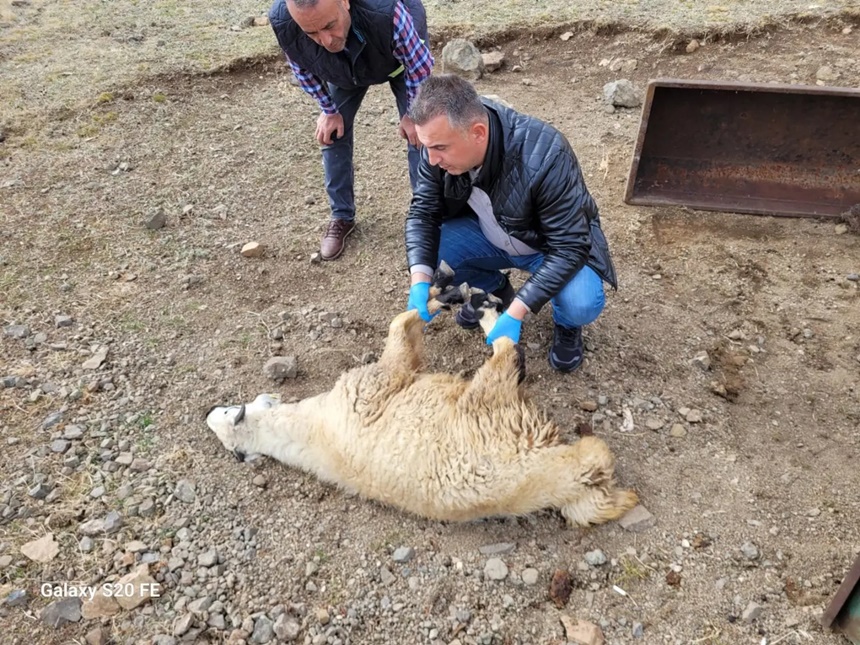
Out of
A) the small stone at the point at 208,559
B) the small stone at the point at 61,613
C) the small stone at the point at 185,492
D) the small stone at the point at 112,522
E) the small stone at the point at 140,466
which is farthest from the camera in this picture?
the small stone at the point at 140,466

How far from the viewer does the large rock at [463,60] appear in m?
7.52

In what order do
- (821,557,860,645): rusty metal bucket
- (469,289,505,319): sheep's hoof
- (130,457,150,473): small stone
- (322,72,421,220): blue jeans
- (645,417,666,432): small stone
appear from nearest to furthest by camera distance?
(821,557,860,645): rusty metal bucket < (130,457,150,473): small stone < (645,417,666,432): small stone < (469,289,505,319): sheep's hoof < (322,72,421,220): blue jeans

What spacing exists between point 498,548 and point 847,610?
151cm

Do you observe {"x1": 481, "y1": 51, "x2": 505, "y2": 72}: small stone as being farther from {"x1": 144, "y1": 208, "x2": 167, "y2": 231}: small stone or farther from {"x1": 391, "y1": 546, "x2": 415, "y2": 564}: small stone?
{"x1": 391, "y1": 546, "x2": 415, "y2": 564}: small stone

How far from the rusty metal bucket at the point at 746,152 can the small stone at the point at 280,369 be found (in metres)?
3.32

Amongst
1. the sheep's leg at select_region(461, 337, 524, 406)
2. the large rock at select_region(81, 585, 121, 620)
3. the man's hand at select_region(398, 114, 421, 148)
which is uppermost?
the man's hand at select_region(398, 114, 421, 148)

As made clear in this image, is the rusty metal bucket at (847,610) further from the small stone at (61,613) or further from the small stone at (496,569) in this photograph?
the small stone at (61,613)

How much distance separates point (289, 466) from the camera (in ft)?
11.5

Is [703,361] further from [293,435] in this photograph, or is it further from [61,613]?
[61,613]

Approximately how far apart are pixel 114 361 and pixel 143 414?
606mm

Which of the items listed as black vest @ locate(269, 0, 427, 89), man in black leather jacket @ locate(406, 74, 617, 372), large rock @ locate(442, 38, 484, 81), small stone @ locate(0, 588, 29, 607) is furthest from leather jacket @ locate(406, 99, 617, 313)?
large rock @ locate(442, 38, 484, 81)

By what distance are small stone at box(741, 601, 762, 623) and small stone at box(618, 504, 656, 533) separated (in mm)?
539

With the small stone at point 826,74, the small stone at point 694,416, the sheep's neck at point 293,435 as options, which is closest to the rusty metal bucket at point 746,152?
the small stone at point 826,74

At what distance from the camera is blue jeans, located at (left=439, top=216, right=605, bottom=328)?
11.7 ft
